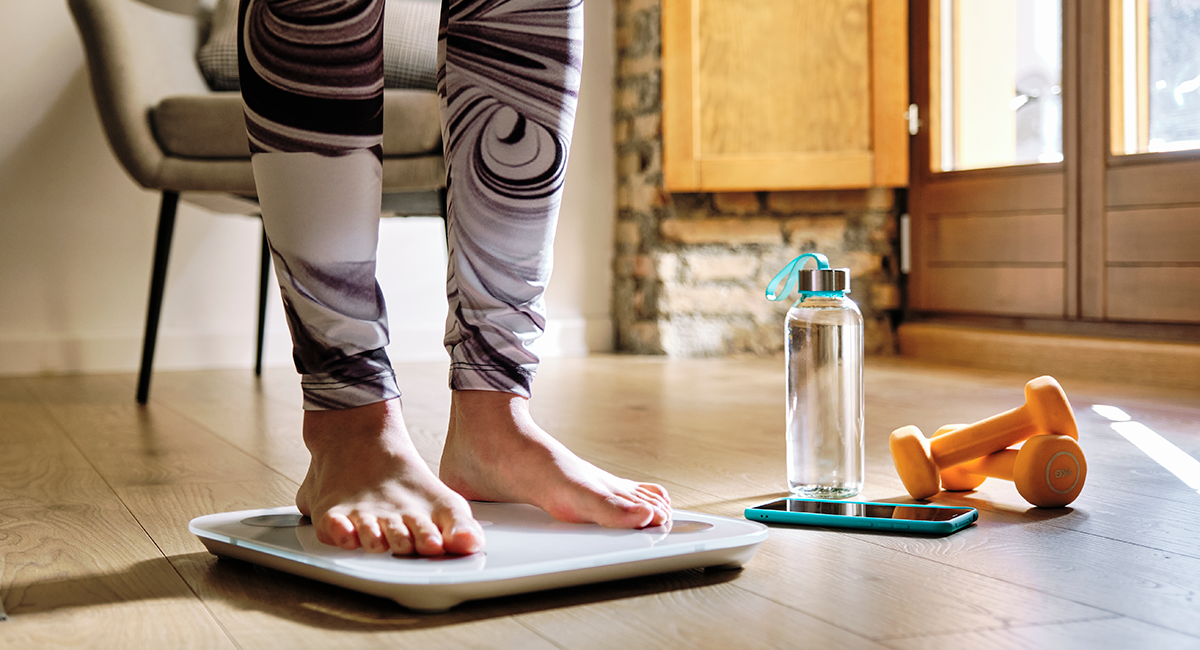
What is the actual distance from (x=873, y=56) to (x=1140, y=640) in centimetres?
234

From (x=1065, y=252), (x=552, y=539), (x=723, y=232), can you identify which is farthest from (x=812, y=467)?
(x=723, y=232)

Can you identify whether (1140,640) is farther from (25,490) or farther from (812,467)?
(25,490)

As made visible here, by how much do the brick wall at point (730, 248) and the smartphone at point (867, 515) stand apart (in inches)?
76.7

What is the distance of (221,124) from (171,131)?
3.6 inches

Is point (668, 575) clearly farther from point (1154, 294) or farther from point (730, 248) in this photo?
point (730, 248)

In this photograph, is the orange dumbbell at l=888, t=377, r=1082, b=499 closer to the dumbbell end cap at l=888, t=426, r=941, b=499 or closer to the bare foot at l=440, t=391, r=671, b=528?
the dumbbell end cap at l=888, t=426, r=941, b=499

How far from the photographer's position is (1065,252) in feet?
7.88

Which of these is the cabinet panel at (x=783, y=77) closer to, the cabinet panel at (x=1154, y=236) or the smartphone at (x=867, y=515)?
the cabinet panel at (x=1154, y=236)

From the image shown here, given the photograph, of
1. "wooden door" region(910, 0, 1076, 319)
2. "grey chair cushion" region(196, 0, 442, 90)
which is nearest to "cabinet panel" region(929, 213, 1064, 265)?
"wooden door" region(910, 0, 1076, 319)

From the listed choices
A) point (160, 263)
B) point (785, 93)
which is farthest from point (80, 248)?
point (785, 93)

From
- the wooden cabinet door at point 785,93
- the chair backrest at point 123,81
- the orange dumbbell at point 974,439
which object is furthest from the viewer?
the wooden cabinet door at point 785,93

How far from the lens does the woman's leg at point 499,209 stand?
87 cm

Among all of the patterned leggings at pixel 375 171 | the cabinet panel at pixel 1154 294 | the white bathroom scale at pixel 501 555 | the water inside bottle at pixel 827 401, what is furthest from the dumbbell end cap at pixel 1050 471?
the cabinet panel at pixel 1154 294

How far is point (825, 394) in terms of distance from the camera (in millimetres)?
991
